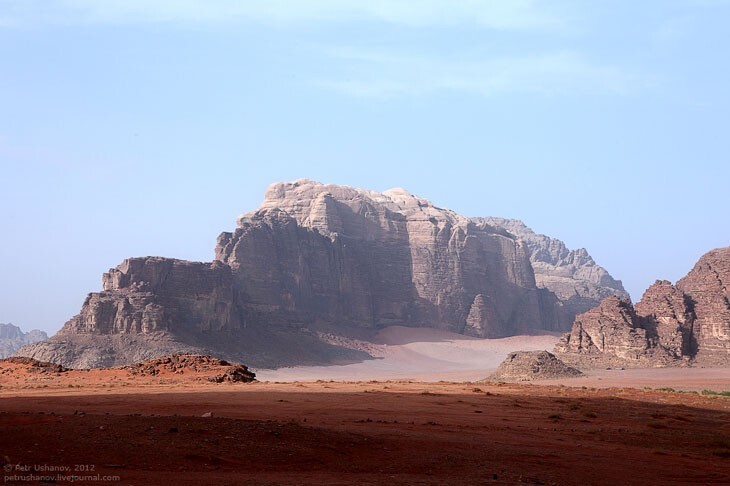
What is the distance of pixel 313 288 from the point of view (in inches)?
4978

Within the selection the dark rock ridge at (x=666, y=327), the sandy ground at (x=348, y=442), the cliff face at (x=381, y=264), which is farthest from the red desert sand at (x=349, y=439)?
the cliff face at (x=381, y=264)

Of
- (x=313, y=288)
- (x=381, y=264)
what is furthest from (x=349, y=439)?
(x=381, y=264)

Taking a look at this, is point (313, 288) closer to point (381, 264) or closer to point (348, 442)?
point (381, 264)

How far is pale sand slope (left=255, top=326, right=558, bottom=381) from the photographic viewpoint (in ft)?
316

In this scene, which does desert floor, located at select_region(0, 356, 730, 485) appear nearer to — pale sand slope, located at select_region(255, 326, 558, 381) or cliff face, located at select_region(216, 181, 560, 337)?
pale sand slope, located at select_region(255, 326, 558, 381)

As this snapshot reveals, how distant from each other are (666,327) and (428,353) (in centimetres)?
4857

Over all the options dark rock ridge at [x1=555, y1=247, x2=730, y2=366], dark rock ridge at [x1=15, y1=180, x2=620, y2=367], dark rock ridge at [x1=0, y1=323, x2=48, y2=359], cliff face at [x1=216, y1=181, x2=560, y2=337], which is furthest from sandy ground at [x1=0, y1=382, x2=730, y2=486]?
dark rock ridge at [x1=0, y1=323, x2=48, y2=359]

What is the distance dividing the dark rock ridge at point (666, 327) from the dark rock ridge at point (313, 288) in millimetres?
32651

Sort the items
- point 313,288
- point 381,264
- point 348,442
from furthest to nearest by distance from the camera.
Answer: point 381,264, point 313,288, point 348,442

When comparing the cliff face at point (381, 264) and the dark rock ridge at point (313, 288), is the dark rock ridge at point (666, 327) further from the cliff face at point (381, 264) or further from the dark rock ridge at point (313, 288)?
the cliff face at point (381, 264)

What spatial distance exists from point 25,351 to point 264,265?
38491 mm

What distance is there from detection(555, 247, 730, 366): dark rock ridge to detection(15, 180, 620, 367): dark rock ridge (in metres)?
32.7

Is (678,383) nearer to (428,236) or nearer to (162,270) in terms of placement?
(162,270)

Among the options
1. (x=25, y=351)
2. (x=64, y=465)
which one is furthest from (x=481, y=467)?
(x=25, y=351)
